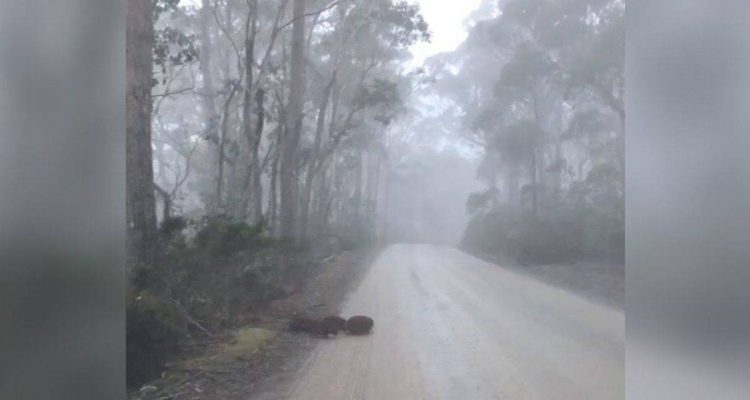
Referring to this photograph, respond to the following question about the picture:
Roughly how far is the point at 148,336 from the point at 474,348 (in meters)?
1.88

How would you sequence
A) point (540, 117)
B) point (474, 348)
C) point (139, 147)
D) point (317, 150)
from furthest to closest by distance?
point (317, 150), point (139, 147), point (540, 117), point (474, 348)

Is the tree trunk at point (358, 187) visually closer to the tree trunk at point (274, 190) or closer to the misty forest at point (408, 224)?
the misty forest at point (408, 224)

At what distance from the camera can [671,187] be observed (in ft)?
12.0

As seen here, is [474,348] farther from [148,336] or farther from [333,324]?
[148,336]

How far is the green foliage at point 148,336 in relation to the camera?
4.40 m

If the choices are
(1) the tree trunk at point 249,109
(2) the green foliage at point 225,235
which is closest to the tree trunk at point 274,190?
(1) the tree trunk at point 249,109

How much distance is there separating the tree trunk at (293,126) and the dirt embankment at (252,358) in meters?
1.17

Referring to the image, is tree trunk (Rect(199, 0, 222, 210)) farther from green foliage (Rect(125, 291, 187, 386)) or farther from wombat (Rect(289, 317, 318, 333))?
wombat (Rect(289, 317, 318, 333))

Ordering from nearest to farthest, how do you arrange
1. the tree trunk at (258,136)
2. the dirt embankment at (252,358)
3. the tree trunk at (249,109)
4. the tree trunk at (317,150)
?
the dirt embankment at (252,358)
the tree trunk at (258,136)
the tree trunk at (249,109)
the tree trunk at (317,150)

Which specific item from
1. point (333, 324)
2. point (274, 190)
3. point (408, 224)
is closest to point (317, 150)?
point (274, 190)

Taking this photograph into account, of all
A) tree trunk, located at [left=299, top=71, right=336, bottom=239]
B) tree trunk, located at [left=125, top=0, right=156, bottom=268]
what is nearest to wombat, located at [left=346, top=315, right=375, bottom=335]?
tree trunk, located at [left=125, top=0, right=156, bottom=268]

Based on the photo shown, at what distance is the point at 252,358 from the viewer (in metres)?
4.43

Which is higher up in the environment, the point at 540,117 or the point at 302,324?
the point at 540,117

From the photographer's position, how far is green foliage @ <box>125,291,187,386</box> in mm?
4402
